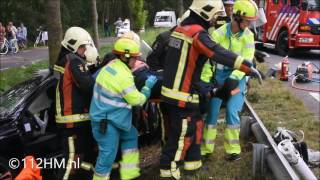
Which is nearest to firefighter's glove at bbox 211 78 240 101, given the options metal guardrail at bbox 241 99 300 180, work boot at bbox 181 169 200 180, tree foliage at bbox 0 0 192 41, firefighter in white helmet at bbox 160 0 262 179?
firefighter in white helmet at bbox 160 0 262 179

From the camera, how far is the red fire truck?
51.2 ft

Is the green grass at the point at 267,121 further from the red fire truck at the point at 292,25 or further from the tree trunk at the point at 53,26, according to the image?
the red fire truck at the point at 292,25

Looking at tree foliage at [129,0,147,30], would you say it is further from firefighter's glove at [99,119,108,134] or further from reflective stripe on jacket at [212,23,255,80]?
firefighter's glove at [99,119,108,134]

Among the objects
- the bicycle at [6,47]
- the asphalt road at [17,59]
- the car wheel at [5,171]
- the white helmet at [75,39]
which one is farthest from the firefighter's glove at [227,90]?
the bicycle at [6,47]

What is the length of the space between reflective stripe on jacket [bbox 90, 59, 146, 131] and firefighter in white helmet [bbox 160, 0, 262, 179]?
36 cm

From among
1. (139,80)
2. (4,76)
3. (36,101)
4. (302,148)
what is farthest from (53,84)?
(4,76)

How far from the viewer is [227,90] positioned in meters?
5.54

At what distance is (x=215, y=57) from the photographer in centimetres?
453

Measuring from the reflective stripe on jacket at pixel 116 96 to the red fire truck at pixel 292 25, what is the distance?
39.7 feet

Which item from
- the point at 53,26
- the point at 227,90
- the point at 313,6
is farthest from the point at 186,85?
the point at 313,6

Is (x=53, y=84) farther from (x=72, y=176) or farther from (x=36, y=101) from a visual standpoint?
(x=72, y=176)

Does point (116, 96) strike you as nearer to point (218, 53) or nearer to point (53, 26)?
point (218, 53)

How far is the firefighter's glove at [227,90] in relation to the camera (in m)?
5.53

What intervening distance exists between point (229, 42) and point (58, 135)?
7.61ft
